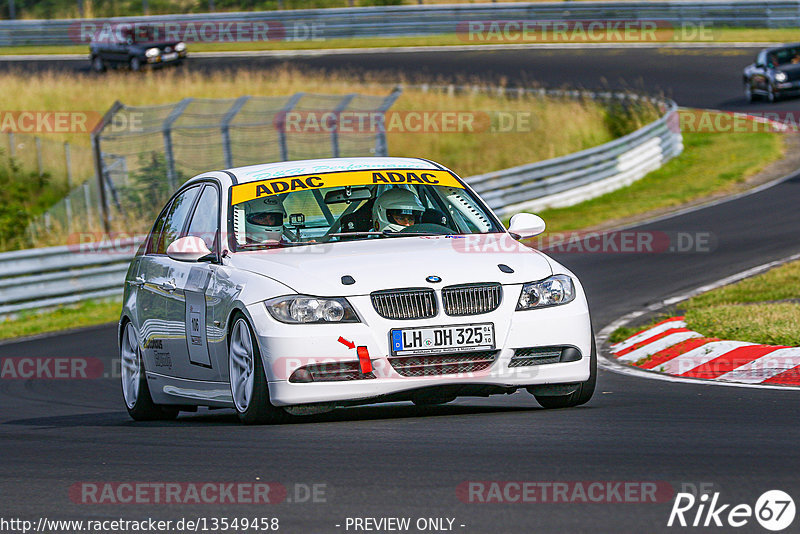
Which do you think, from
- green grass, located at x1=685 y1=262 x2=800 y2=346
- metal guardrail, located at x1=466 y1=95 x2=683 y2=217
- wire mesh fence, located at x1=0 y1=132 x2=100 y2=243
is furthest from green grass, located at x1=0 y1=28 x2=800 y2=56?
green grass, located at x1=685 y1=262 x2=800 y2=346

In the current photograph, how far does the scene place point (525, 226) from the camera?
8102mm

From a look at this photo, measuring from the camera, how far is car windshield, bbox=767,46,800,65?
32.1 metres

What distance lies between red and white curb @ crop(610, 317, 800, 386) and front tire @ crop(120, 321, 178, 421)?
3.63 metres

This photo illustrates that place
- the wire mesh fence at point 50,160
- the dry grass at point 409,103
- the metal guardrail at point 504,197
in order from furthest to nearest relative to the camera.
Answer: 1. the dry grass at point 409,103
2. the wire mesh fence at point 50,160
3. the metal guardrail at point 504,197

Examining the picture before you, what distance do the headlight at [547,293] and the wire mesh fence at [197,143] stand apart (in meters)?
13.9

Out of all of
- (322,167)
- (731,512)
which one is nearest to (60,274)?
(322,167)

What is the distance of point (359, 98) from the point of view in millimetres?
21938

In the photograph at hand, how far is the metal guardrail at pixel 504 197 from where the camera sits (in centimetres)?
1758

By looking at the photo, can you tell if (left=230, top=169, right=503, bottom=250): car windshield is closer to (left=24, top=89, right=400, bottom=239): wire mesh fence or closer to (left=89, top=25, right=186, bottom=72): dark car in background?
(left=24, top=89, right=400, bottom=239): wire mesh fence

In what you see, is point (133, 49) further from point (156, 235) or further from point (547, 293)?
Result: point (547, 293)

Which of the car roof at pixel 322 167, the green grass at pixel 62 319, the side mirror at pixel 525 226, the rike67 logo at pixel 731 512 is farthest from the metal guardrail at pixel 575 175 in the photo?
the rike67 logo at pixel 731 512

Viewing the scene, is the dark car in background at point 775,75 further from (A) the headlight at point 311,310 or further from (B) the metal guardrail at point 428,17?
(A) the headlight at point 311,310

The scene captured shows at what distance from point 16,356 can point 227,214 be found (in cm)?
711

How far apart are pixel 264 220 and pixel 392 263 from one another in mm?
1190
